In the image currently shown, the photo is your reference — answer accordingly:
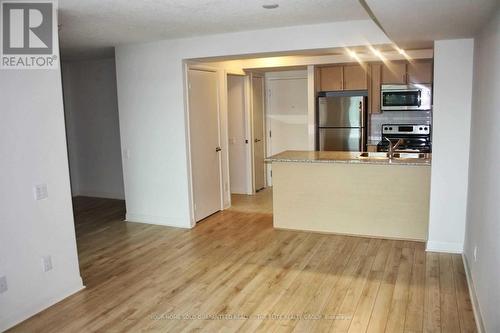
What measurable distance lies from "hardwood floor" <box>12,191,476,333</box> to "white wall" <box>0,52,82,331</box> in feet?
0.69

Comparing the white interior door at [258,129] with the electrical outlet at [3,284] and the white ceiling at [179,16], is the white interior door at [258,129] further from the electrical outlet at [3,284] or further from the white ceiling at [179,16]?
the electrical outlet at [3,284]

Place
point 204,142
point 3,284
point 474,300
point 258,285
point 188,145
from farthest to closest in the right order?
1. point 204,142
2. point 188,145
3. point 258,285
4. point 474,300
5. point 3,284

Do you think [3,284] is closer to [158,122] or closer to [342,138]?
[158,122]

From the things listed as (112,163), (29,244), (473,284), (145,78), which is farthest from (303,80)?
(29,244)

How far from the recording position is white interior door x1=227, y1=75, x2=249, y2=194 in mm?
7000

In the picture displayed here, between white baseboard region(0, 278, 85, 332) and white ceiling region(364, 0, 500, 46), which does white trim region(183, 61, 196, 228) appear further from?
white ceiling region(364, 0, 500, 46)

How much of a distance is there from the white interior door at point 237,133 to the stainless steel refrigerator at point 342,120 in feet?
4.03

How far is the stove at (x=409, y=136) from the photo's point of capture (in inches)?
260

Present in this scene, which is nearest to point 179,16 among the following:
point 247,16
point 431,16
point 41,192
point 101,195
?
point 247,16

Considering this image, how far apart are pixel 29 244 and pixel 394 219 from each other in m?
3.56

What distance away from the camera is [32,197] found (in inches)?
130

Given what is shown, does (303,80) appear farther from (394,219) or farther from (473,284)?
(473,284)

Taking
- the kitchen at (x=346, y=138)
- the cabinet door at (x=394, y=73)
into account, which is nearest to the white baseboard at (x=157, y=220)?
the kitchen at (x=346, y=138)

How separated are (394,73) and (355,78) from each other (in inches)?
22.6
